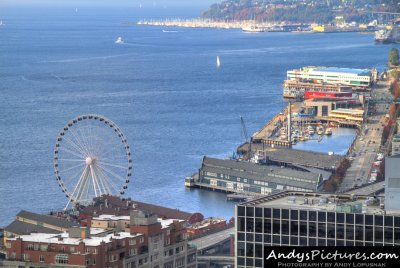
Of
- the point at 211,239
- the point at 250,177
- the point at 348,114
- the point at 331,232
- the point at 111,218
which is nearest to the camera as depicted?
the point at 331,232

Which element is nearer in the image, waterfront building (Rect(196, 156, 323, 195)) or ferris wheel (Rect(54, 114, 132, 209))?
ferris wheel (Rect(54, 114, 132, 209))

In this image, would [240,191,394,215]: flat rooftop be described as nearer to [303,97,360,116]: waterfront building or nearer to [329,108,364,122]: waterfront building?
[329,108,364,122]: waterfront building

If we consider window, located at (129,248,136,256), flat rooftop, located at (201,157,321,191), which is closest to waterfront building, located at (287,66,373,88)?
flat rooftop, located at (201,157,321,191)

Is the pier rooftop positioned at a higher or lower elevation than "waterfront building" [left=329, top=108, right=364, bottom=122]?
higher

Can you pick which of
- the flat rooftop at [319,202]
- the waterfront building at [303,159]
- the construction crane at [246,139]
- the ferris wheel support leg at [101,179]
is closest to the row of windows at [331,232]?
the flat rooftop at [319,202]

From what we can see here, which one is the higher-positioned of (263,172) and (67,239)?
(67,239)

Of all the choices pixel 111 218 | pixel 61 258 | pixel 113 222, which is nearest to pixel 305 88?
pixel 111 218

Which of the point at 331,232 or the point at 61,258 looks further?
the point at 61,258

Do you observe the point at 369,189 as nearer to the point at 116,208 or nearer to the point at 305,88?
the point at 116,208
